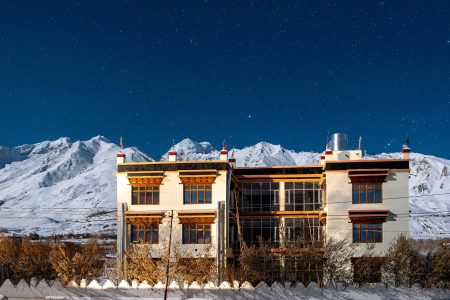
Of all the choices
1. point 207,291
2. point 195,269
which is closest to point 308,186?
point 195,269

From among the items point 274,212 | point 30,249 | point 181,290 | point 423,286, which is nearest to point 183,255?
point 274,212

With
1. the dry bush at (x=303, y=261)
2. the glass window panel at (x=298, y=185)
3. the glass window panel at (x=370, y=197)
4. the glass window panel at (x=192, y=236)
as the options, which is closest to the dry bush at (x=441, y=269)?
the glass window panel at (x=370, y=197)

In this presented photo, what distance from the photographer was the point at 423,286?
29.2 m

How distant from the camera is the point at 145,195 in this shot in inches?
1507

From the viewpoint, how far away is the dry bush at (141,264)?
32938 millimetres

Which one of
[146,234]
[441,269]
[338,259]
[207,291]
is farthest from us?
[146,234]

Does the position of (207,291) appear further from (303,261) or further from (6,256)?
(6,256)

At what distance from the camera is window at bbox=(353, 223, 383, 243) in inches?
1422

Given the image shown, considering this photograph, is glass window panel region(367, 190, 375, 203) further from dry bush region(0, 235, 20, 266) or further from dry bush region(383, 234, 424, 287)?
dry bush region(0, 235, 20, 266)

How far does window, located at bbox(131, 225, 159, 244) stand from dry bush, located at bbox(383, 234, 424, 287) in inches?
589

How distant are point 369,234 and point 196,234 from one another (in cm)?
1138

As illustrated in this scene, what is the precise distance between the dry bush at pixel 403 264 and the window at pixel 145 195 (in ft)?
51.1

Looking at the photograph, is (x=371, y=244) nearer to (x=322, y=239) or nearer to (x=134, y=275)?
(x=322, y=239)

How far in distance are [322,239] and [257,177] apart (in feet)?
22.2
